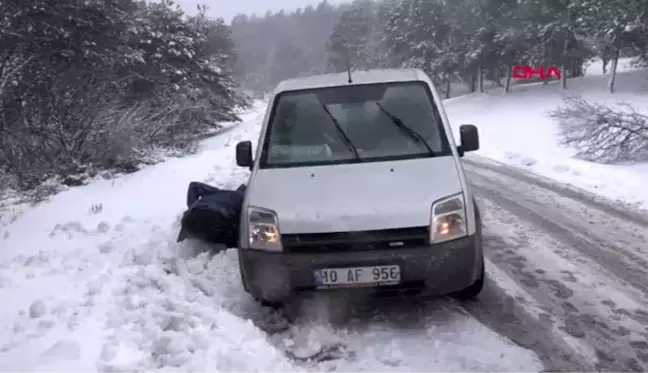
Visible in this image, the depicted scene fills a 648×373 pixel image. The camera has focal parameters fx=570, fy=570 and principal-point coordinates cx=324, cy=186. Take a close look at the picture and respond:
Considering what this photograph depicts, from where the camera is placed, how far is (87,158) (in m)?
12.3

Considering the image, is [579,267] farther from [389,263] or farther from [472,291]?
[389,263]

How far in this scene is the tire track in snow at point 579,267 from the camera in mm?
3891

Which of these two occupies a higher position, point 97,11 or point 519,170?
point 97,11

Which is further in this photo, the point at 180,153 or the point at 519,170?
the point at 180,153

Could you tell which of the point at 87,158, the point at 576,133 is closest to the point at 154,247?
the point at 87,158

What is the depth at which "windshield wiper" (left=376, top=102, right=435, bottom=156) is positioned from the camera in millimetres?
4789

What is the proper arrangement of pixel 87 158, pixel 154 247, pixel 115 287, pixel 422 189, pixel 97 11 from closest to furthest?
pixel 422 189, pixel 115 287, pixel 154 247, pixel 87 158, pixel 97 11

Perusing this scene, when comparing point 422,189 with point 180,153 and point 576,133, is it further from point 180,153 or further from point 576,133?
point 180,153

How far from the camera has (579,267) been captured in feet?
17.4

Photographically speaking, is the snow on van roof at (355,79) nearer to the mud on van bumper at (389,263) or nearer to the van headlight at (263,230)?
the van headlight at (263,230)

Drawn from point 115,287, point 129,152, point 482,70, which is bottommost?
point 482,70

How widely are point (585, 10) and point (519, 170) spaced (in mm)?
17515

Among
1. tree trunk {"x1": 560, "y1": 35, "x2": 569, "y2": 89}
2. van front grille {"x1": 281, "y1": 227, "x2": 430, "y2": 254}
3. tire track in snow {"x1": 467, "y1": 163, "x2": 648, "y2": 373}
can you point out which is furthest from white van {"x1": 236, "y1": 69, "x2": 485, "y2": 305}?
A: tree trunk {"x1": 560, "y1": 35, "x2": 569, "y2": 89}

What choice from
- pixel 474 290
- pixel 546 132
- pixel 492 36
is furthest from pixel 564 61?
pixel 474 290
